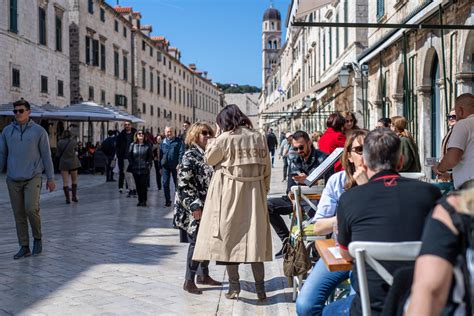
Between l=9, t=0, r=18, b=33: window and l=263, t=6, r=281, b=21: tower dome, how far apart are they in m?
81.7

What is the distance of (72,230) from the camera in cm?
861

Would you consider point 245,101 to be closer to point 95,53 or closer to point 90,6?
point 95,53

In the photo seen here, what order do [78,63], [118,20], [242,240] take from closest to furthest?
[242,240] < [78,63] < [118,20]

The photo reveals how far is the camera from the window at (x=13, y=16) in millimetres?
23281

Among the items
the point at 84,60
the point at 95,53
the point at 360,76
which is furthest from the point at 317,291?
the point at 95,53

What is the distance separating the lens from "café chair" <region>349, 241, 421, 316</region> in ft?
7.47

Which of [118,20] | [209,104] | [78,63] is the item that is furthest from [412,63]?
[209,104]

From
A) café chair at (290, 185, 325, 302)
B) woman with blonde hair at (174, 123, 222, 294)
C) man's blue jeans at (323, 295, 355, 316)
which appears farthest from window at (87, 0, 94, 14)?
man's blue jeans at (323, 295, 355, 316)

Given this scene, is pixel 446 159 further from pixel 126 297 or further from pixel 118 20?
pixel 118 20

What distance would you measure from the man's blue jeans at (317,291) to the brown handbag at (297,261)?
2.45 ft

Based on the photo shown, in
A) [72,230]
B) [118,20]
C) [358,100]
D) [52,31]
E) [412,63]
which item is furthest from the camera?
[118,20]

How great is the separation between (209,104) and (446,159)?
81.6m

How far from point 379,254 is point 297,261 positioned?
1.93m

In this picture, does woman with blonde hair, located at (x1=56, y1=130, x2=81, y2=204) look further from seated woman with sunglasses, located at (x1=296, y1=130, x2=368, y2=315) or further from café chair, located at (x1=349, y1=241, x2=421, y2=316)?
café chair, located at (x1=349, y1=241, x2=421, y2=316)
